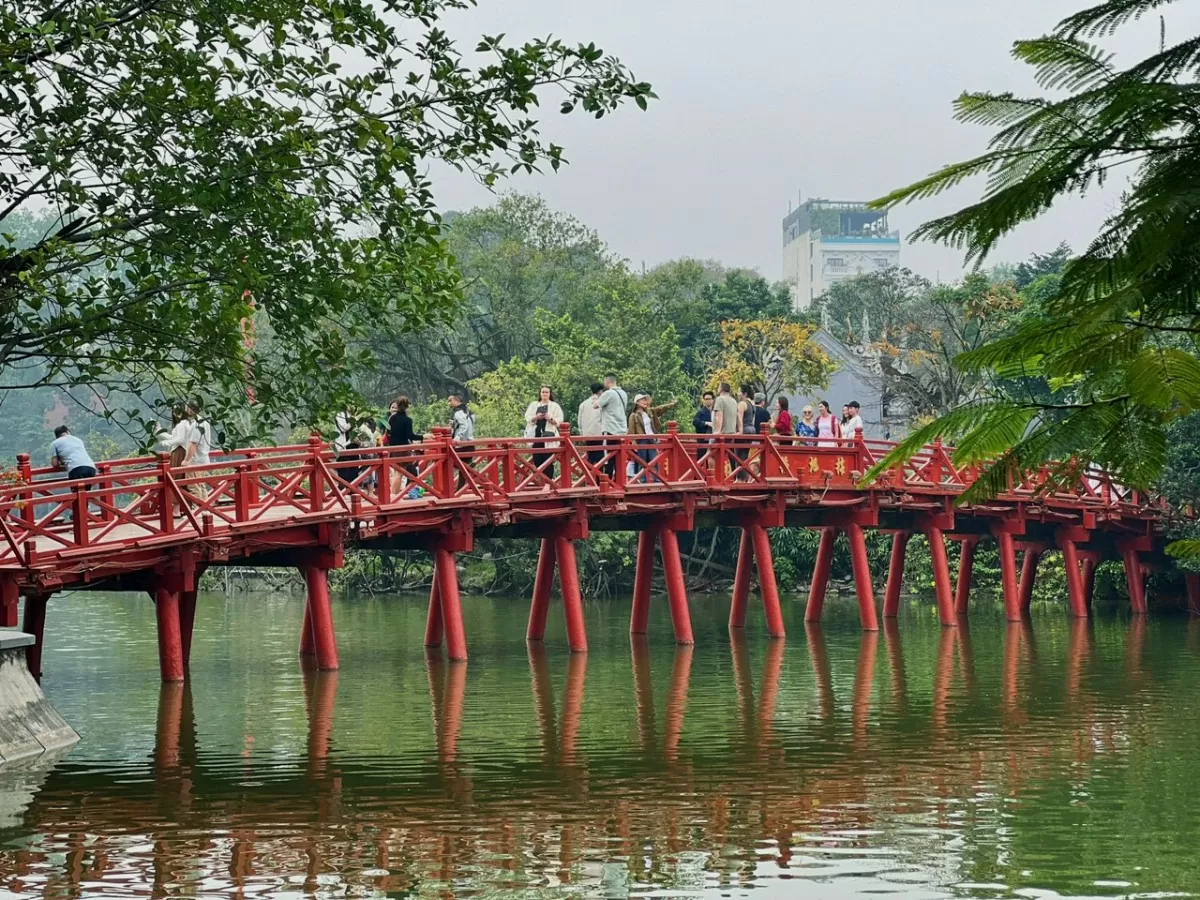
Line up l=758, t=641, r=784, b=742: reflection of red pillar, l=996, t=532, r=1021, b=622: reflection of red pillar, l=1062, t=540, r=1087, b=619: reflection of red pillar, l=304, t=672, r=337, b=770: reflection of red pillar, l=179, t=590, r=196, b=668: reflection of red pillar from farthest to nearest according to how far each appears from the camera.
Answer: l=1062, t=540, r=1087, b=619: reflection of red pillar
l=996, t=532, r=1021, b=622: reflection of red pillar
l=179, t=590, r=196, b=668: reflection of red pillar
l=758, t=641, r=784, b=742: reflection of red pillar
l=304, t=672, r=337, b=770: reflection of red pillar

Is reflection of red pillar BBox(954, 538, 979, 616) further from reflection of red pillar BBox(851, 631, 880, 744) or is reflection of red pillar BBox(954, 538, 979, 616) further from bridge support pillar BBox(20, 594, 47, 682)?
bridge support pillar BBox(20, 594, 47, 682)

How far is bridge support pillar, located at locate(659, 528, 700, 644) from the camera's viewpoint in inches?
1276

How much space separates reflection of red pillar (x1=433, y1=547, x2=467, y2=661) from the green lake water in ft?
1.58

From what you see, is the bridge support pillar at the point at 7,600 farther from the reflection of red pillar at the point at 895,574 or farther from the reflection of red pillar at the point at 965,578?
the reflection of red pillar at the point at 965,578

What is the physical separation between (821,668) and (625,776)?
11.4 metres

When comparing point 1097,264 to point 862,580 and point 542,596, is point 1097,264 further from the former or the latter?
Result: point 862,580

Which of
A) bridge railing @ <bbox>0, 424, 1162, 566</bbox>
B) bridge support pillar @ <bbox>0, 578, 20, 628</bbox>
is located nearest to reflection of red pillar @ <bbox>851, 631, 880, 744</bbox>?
bridge railing @ <bbox>0, 424, 1162, 566</bbox>

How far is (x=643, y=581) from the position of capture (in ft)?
113

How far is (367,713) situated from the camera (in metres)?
22.7

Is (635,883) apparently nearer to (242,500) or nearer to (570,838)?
(570,838)

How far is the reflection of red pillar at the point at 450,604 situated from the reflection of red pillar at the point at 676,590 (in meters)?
4.25

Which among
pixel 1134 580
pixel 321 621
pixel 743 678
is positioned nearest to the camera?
pixel 743 678

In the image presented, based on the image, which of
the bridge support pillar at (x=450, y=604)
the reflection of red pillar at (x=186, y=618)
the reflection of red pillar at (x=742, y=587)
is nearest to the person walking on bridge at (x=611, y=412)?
the bridge support pillar at (x=450, y=604)

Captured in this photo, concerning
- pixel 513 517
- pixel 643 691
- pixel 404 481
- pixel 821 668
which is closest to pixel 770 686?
pixel 643 691
